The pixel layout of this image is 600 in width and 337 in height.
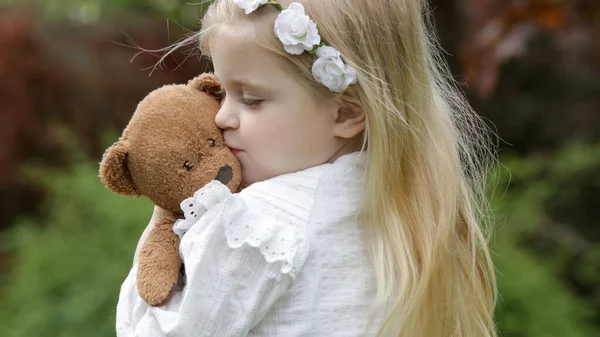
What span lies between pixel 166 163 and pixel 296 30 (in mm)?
388

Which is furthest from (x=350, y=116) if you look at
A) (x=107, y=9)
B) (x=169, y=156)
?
(x=107, y=9)

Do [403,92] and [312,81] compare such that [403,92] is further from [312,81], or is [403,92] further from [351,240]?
[351,240]

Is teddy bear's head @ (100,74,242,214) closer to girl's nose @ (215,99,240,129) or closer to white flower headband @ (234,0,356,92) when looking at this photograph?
girl's nose @ (215,99,240,129)

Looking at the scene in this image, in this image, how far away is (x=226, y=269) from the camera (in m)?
1.81

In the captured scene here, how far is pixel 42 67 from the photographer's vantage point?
586cm

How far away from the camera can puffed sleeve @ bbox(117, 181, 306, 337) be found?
1.80 meters

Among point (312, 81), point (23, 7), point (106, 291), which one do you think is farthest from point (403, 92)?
point (23, 7)

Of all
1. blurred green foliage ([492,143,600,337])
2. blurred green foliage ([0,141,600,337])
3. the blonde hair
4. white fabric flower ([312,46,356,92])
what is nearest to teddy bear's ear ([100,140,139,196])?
the blonde hair

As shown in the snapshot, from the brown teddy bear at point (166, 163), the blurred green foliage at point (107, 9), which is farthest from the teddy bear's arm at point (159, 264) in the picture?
the blurred green foliage at point (107, 9)

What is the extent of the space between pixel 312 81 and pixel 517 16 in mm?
2178

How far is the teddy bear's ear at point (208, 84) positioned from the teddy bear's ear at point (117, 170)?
0.24 metres

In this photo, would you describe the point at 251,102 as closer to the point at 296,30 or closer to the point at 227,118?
the point at 227,118

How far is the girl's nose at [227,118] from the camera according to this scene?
1983 mm

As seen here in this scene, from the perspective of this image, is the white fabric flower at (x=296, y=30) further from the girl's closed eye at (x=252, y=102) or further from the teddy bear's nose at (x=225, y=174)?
the teddy bear's nose at (x=225, y=174)
